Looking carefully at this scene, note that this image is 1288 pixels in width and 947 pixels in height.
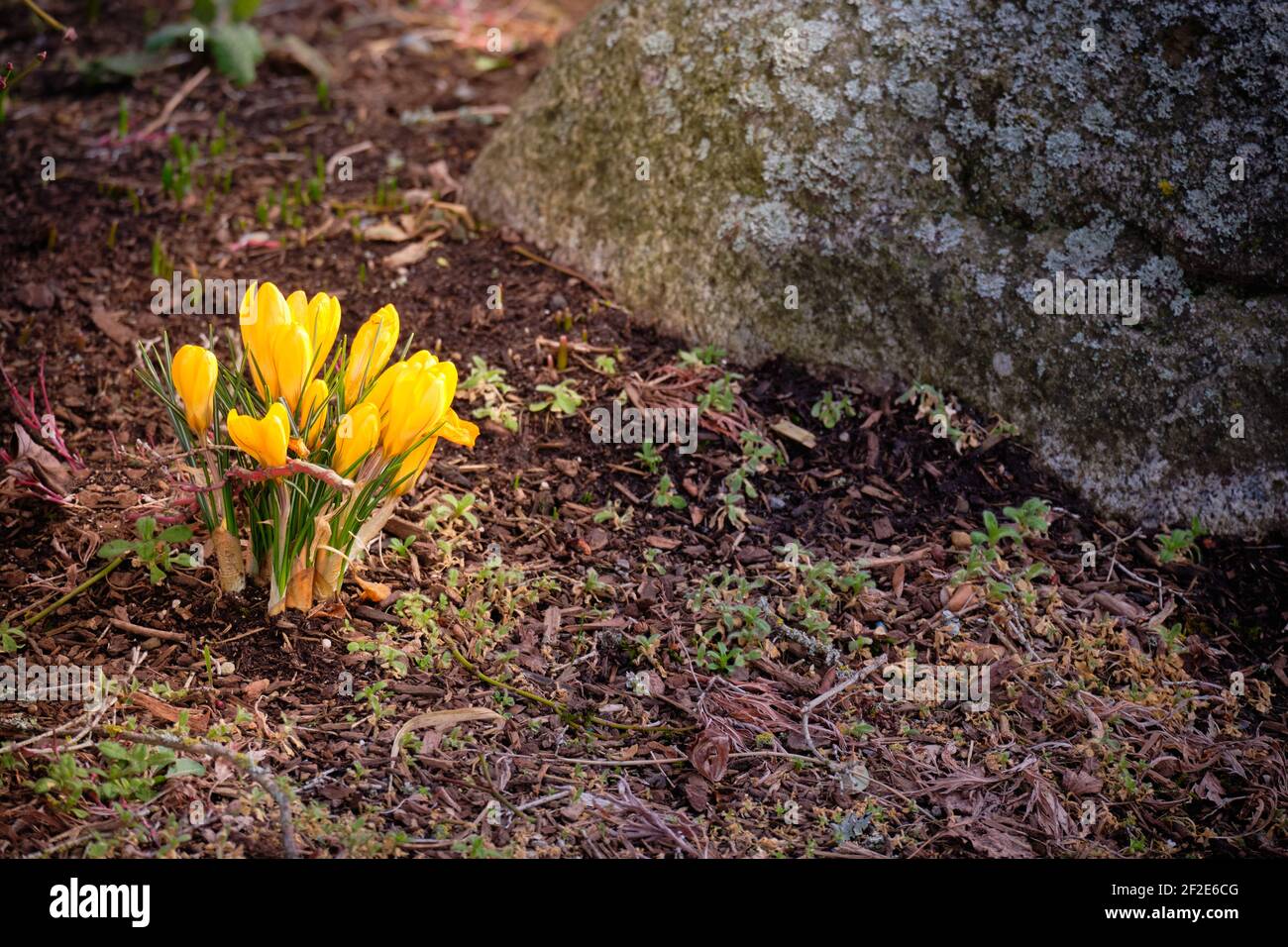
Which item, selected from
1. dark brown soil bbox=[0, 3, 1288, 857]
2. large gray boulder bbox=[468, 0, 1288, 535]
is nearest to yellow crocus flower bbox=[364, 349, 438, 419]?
dark brown soil bbox=[0, 3, 1288, 857]

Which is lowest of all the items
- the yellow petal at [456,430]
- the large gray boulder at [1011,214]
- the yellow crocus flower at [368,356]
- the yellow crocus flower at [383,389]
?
the yellow petal at [456,430]

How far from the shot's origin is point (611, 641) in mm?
3006

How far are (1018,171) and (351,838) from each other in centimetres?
275

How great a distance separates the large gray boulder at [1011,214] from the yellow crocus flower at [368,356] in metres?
1.38

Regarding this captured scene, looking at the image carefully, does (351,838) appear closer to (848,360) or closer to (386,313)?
(386,313)

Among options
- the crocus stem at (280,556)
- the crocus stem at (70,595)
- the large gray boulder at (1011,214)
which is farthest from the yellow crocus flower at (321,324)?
the large gray boulder at (1011,214)

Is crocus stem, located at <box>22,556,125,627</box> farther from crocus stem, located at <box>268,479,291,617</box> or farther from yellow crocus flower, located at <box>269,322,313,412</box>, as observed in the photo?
yellow crocus flower, located at <box>269,322,313,412</box>

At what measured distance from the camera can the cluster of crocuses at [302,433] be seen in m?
2.56

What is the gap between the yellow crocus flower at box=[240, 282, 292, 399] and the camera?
2586mm

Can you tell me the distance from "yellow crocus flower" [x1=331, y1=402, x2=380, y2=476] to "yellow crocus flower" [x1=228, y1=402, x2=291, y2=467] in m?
0.12

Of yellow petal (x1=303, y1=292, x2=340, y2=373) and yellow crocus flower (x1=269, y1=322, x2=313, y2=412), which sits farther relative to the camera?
yellow petal (x1=303, y1=292, x2=340, y2=373)

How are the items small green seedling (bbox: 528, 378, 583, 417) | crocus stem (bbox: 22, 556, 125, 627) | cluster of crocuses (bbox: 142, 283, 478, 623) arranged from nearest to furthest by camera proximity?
cluster of crocuses (bbox: 142, 283, 478, 623), crocus stem (bbox: 22, 556, 125, 627), small green seedling (bbox: 528, 378, 583, 417)

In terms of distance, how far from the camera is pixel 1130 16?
3.56 m

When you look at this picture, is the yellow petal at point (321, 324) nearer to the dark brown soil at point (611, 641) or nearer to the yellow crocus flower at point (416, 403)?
the yellow crocus flower at point (416, 403)
